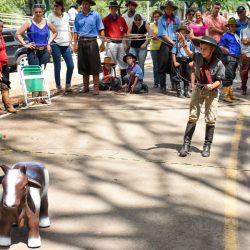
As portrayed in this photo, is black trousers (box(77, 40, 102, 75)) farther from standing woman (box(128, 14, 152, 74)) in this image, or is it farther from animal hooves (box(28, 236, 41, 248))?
animal hooves (box(28, 236, 41, 248))

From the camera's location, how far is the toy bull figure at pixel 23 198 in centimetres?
394

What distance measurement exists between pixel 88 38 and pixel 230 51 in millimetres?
3130

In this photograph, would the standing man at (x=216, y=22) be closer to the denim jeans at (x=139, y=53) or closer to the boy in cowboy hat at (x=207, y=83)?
the denim jeans at (x=139, y=53)

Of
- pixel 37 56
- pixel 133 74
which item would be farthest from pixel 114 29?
pixel 37 56

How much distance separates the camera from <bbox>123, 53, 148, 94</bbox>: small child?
1136 cm

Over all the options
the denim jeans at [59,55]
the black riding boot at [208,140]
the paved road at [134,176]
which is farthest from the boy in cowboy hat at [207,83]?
the denim jeans at [59,55]

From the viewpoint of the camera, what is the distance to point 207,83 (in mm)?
6664

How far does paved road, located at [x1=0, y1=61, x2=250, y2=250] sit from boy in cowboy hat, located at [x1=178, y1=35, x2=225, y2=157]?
0.28 m

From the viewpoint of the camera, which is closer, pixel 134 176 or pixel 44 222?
pixel 44 222

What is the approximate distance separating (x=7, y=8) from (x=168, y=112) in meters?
25.4

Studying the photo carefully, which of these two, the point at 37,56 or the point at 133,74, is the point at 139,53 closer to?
the point at 133,74

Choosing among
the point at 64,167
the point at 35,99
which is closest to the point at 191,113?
the point at 64,167

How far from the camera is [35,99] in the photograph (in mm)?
10148

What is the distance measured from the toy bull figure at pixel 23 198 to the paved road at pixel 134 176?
19cm
